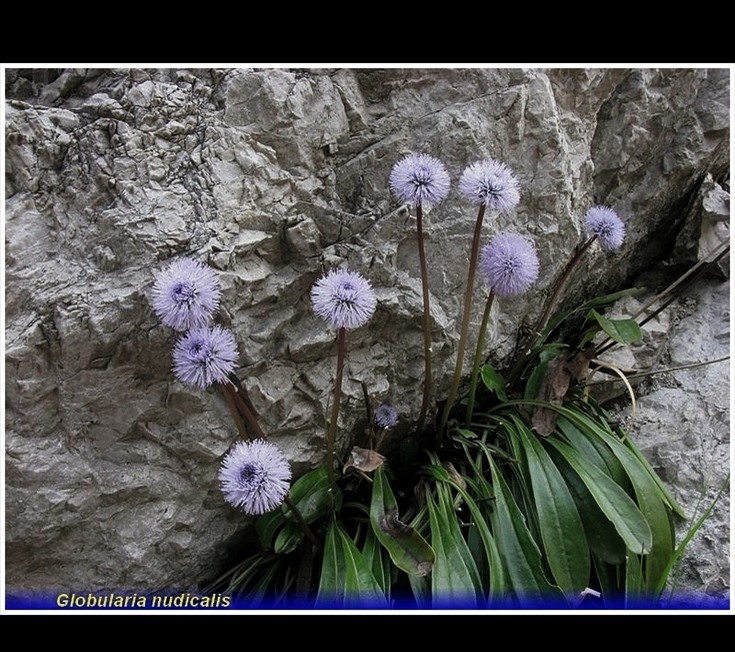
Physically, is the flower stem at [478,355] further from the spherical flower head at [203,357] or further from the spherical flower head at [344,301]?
the spherical flower head at [203,357]

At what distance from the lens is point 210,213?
1468mm

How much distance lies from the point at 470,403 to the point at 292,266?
25.2 inches

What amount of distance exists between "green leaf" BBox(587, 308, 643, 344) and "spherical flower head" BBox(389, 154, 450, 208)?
69 centimetres

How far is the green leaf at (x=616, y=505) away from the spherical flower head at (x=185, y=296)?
1.03 meters

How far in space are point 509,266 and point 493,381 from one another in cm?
43

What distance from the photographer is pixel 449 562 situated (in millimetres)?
1404

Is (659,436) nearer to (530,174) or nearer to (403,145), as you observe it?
(530,174)

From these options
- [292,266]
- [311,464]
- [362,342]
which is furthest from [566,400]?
[292,266]

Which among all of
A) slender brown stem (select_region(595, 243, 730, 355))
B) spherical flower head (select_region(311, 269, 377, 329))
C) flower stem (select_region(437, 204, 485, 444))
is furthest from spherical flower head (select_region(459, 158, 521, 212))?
slender brown stem (select_region(595, 243, 730, 355))

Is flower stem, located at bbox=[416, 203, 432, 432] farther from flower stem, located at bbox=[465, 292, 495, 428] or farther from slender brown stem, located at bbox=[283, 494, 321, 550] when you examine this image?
slender brown stem, located at bbox=[283, 494, 321, 550]

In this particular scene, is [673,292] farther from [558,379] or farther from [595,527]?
[595,527]

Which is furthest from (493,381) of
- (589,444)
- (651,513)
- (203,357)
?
(203,357)

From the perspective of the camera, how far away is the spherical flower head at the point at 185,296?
1257mm

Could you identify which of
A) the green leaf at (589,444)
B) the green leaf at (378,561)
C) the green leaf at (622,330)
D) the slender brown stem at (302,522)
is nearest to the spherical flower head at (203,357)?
the slender brown stem at (302,522)
